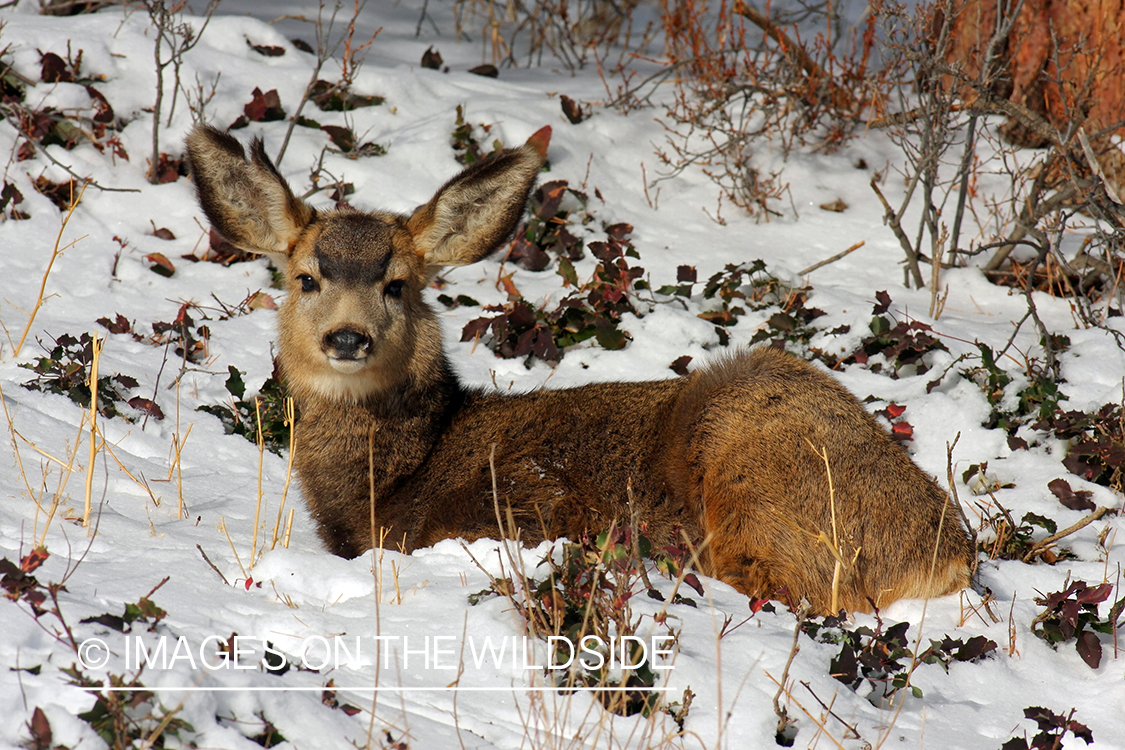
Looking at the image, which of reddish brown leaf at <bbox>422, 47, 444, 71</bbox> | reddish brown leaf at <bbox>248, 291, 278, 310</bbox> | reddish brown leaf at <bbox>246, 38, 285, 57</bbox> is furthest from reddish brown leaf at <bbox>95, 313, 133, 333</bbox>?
reddish brown leaf at <bbox>422, 47, 444, 71</bbox>

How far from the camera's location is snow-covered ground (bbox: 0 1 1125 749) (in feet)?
10.3

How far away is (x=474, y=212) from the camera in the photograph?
5.47 m

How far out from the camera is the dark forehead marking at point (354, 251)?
4941 millimetres

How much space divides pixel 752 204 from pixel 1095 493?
13.6 ft

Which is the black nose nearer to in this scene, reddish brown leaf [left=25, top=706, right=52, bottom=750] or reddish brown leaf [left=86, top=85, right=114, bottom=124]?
reddish brown leaf [left=25, top=706, right=52, bottom=750]

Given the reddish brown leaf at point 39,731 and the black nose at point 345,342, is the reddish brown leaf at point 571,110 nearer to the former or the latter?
the black nose at point 345,342

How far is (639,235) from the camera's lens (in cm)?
861

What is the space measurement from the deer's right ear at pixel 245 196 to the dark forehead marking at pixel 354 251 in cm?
25

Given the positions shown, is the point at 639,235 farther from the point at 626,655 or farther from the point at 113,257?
the point at 626,655

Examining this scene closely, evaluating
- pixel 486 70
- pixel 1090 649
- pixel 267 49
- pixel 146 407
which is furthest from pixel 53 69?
pixel 1090 649

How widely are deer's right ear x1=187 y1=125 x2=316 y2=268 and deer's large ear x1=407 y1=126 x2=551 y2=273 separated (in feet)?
1.97

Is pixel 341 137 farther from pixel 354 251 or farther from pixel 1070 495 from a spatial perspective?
pixel 1070 495

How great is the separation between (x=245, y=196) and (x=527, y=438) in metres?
1.85

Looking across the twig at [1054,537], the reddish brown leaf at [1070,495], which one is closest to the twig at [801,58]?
the reddish brown leaf at [1070,495]
